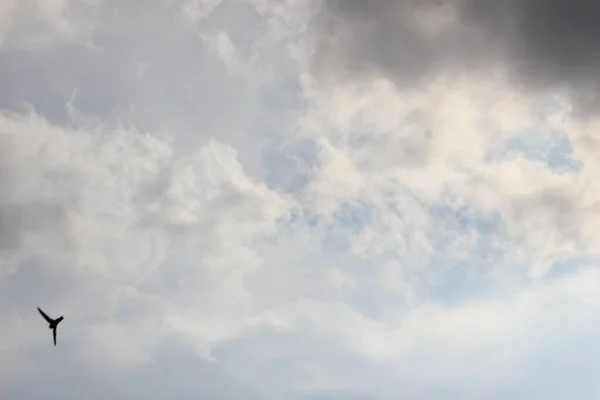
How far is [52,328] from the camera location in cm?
16588
